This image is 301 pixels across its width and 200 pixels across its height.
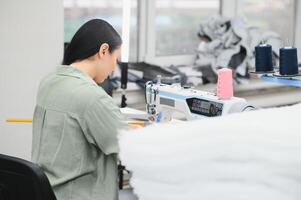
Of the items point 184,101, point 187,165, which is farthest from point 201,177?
point 184,101

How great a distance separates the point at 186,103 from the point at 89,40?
0.50 m

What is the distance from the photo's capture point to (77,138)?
148cm

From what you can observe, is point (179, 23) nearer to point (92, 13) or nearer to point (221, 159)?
point (92, 13)

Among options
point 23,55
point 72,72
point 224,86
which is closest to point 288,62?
point 224,86

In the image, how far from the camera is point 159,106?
2.17 metres

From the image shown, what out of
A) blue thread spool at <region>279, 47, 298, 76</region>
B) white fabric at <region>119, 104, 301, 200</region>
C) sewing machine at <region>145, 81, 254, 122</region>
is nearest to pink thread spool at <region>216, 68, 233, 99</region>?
sewing machine at <region>145, 81, 254, 122</region>

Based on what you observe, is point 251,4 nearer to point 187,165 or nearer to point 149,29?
point 149,29

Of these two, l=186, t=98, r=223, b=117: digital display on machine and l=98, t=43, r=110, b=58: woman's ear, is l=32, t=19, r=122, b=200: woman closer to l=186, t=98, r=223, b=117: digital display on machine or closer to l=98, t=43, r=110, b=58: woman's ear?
l=98, t=43, r=110, b=58: woman's ear

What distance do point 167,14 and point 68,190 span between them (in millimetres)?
2627

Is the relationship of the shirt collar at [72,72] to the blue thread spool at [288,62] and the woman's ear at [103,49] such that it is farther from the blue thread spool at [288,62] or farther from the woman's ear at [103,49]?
the blue thread spool at [288,62]

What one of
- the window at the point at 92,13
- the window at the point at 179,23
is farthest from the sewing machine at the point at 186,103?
the window at the point at 179,23

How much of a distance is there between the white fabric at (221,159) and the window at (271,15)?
11.8ft

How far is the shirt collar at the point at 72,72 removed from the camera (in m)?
1.61

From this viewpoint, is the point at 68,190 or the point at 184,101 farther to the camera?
the point at 184,101
